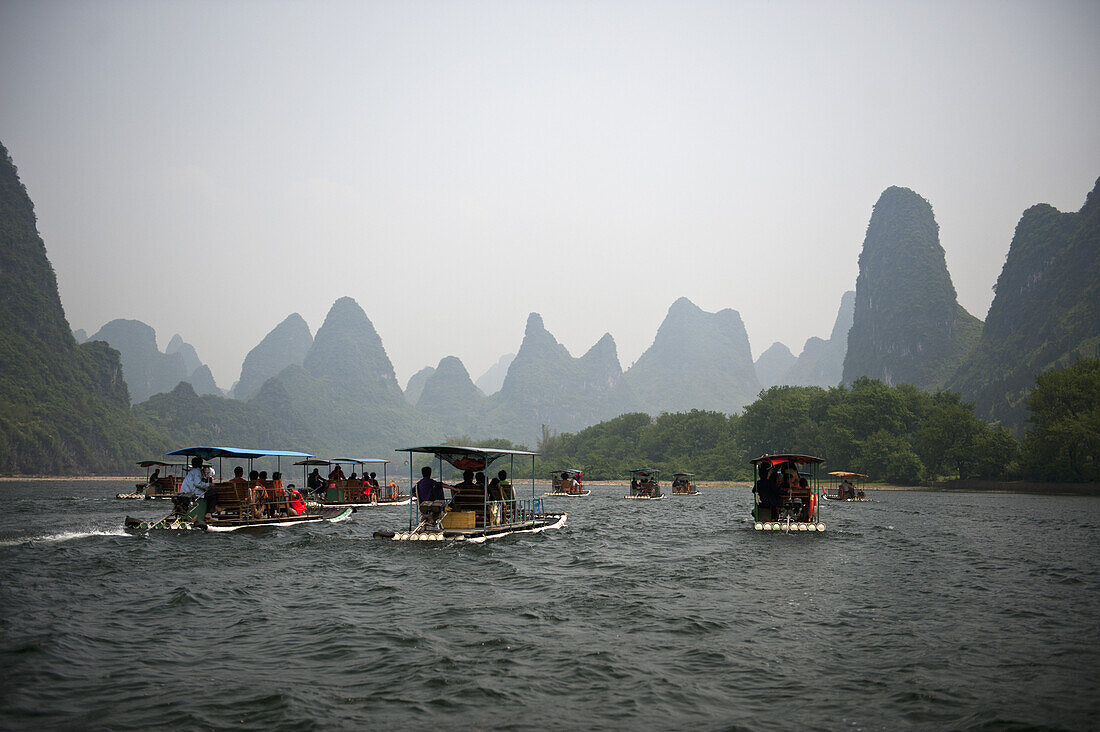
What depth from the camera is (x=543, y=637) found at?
11367 mm

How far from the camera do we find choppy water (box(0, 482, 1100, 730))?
7.91 metres

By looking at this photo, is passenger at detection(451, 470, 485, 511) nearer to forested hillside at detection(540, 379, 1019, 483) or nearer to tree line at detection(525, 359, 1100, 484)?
tree line at detection(525, 359, 1100, 484)

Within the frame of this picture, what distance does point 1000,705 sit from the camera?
806 cm

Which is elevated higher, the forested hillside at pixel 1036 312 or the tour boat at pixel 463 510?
the forested hillside at pixel 1036 312

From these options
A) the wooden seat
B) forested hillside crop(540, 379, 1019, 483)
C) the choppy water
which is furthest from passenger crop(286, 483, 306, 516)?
forested hillside crop(540, 379, 1019, 483)

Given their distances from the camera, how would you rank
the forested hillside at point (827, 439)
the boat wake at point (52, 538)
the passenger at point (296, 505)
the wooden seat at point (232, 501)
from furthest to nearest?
the forested hillside at point (827, 439) < the passenger at point (296, 505) < the wooden seat at point (232, 501) < the boat wake at point (52, 538)

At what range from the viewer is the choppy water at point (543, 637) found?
791 centimetres

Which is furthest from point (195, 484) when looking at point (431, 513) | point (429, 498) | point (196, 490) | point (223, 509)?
point (431, 513)

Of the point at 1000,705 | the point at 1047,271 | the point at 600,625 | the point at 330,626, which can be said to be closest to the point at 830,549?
the point at 600,625

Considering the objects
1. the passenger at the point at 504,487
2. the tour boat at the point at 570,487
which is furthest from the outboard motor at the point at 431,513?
the tour boat at the point at 570,487

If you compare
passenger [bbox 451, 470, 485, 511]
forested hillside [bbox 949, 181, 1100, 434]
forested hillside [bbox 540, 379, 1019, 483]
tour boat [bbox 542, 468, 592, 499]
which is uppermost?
forested hillside [bbox 949, 181, 1100, 434]

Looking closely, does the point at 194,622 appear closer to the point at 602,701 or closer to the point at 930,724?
the point at 602,701

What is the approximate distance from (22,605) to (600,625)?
1108cm

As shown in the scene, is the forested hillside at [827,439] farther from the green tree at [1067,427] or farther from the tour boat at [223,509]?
the tour boat at [223,509]
